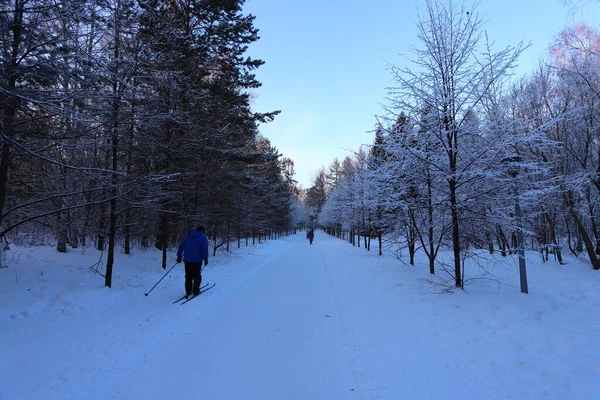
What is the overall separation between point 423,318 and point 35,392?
18.9ft

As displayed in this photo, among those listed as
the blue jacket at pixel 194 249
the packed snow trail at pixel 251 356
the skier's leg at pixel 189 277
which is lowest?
the packed snow trail at pixel 251 356

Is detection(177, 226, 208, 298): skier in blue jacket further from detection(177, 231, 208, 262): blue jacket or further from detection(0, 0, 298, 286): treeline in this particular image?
detection(0, 0, 298, 286): treeline

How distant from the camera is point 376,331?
5.01 meters

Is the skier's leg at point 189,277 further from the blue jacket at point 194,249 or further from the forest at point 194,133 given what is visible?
the forest at point 194,133

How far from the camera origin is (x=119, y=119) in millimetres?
5684

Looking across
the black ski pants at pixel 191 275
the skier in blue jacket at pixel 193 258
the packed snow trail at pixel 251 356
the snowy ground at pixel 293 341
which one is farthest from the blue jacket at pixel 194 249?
the packed snow trail at pixel 251 356

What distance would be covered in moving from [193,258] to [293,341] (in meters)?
4.00

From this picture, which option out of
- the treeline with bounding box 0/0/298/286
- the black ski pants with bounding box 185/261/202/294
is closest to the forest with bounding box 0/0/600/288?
the treeline with bounding box 0/0/298/286

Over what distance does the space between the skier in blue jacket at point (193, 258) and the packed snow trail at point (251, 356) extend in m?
0.67

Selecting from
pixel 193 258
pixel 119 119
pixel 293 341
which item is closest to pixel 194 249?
pixel 193 258

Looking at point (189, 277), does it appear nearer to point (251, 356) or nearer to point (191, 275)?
point (191, 275)

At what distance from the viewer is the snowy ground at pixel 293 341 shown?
128 inches

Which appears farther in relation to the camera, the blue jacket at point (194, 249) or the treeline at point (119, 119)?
the blue jacket at point (194, 249)

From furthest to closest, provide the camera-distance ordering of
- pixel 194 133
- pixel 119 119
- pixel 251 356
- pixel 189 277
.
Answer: pixel 194 133 → pixel 189 277 → pixel 119 119 → pixel 251 356
